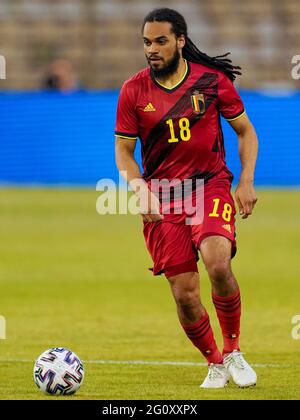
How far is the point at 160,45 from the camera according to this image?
8078 millimetres

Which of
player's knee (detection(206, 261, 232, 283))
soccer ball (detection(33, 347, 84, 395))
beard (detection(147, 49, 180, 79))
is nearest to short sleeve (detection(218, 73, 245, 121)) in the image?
beard (detection(147, 49, 180, 79))

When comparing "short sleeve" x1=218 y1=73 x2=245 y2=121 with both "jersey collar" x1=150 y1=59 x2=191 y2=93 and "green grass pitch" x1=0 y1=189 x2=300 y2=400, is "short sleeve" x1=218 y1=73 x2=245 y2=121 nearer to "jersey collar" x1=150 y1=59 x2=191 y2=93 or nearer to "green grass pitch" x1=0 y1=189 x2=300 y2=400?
"jersey collar" x1=150 y1=59 x2=191 y2=93

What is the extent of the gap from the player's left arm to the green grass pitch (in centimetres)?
120

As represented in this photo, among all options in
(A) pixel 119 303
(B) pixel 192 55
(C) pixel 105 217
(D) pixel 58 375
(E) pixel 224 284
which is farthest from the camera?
A: (C) pixel 105 217

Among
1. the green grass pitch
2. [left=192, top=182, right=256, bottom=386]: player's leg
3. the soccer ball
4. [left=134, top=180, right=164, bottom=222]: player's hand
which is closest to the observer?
the soccer ball

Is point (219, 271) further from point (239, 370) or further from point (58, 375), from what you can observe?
point (58, 375)

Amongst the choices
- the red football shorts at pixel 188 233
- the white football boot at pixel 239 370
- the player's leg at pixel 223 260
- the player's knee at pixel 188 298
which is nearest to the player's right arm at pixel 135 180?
the red football shorts at pixel 188 233

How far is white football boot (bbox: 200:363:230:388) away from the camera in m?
8.14

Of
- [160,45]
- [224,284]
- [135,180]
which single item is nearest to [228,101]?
[160,45]

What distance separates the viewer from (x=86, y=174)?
26.6 metres

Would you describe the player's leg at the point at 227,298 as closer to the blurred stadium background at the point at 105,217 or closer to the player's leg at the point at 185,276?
the player's leg at the point at 185,276

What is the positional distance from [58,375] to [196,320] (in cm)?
102

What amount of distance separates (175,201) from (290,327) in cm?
353

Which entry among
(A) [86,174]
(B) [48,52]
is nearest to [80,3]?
(B) [48,52]
